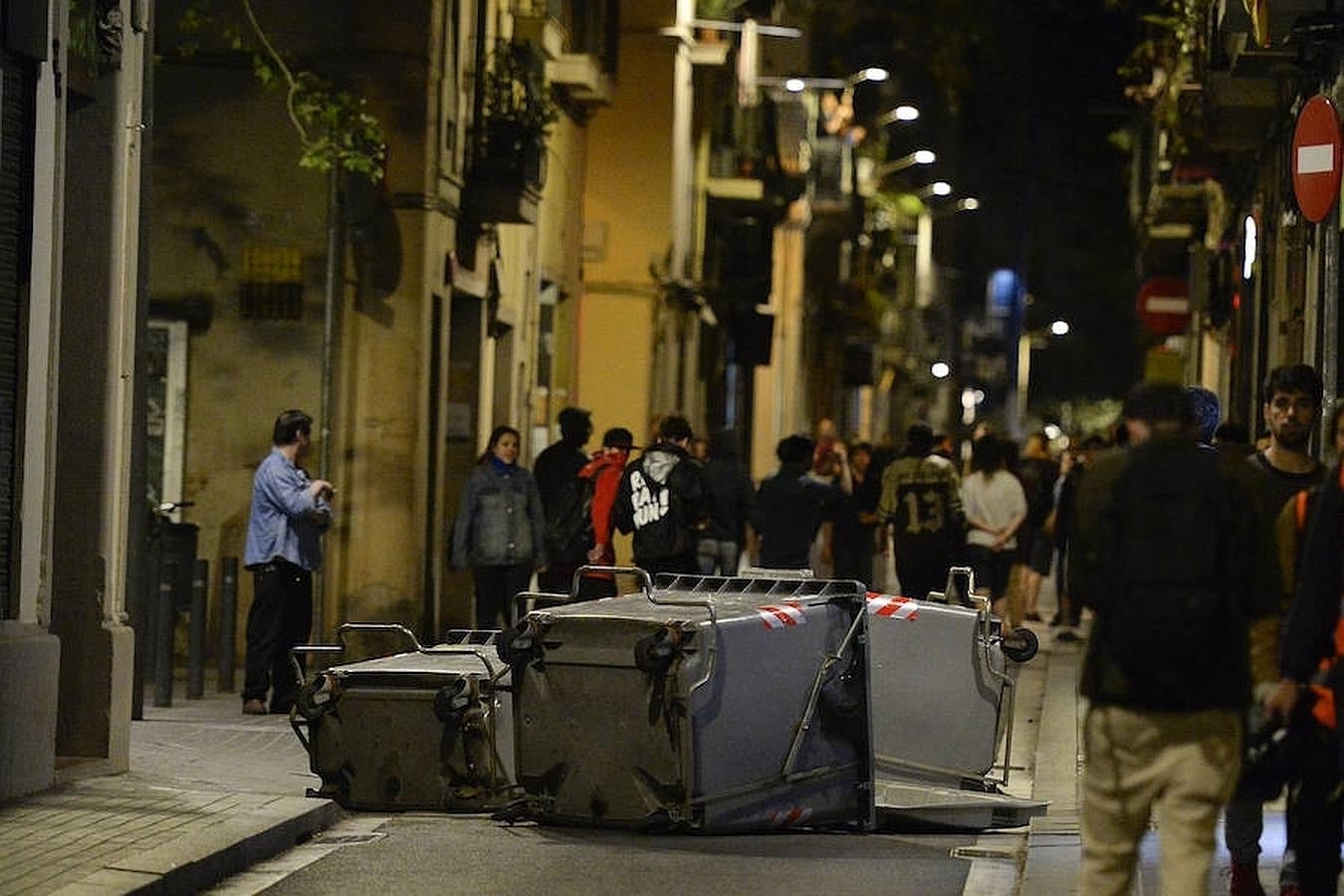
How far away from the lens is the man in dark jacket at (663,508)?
18.1 metres

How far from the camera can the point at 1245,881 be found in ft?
31.8

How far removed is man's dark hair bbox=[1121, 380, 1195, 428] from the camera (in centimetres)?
816

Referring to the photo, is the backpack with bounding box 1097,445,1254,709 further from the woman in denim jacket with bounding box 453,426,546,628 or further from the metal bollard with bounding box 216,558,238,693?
the woman in denim jacket with bounding box 453,426,546,628

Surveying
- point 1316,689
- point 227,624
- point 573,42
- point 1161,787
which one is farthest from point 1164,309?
point 1161,787

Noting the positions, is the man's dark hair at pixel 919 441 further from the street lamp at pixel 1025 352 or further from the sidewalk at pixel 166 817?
the street lamp at pixel 1025 352

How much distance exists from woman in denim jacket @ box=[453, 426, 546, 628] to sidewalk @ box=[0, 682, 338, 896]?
12.1 feet

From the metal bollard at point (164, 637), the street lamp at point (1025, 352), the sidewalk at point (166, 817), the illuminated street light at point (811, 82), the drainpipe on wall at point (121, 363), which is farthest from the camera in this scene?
the street lamp at point (1025, 352)

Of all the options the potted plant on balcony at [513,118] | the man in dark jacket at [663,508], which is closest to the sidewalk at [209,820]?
the man in dark jacket at [663,508]

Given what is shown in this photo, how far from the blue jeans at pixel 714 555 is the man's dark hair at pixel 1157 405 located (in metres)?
9.79

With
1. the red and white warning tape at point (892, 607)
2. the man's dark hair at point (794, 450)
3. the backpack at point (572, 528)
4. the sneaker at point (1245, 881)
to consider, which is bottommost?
the sneaker at point (1245, 881)

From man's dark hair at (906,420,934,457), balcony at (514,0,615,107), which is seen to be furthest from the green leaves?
balcony at (514,0,615,107)

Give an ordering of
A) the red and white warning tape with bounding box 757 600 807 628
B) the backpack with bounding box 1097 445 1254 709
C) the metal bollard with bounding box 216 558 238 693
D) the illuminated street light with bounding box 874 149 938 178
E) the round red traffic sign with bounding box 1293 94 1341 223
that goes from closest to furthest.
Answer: the backpack with bounding box 1097 445 1254 709, the red and white warning tape with bounding box 757 600 807 628, the round red traffic sign with bounding box 1293 94 1341 223, the metal bollard with bounding box 216 558 238 693, the illuminated street light with bounding box 874 149 938 178

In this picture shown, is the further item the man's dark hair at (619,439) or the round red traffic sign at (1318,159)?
the man's dark hair at (619,439)

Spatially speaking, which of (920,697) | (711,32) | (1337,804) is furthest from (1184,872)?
(711,32)
